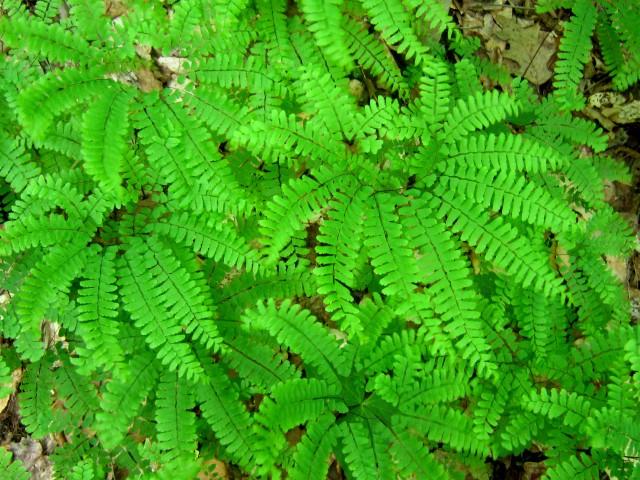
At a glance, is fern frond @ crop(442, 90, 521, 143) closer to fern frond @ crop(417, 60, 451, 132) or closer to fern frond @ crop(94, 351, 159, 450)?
fern frond @ crop(417, 60, 451, 132)

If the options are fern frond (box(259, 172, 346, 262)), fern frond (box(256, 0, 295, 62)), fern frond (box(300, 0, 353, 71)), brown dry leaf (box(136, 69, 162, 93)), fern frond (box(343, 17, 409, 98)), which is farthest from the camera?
brown dry leaf (box(136, 69, 162, 93))

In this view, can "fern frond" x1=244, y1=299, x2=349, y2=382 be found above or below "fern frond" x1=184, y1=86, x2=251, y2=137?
below

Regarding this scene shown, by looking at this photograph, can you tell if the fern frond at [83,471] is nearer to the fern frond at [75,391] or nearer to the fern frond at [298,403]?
the fern frond at [75,391]

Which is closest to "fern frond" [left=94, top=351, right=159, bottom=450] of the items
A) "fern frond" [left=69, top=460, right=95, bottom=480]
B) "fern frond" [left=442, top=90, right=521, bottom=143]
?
"fern frond" [left=69, top=460, right=95, bottom=480]

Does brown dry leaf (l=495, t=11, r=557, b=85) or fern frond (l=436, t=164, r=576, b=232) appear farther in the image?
brown dry leaf (l=495, t=11, r=557, b=85)

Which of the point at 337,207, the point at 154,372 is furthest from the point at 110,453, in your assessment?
the point at 337,207

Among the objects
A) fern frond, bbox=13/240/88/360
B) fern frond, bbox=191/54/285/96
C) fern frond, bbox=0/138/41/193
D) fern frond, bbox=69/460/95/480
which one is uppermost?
fern frond, bbox=191/54/285/96

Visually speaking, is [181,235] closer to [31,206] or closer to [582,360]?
[31,206]

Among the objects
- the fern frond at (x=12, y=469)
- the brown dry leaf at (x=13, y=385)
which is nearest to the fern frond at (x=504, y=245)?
the fern frond at (x=12, y=469)

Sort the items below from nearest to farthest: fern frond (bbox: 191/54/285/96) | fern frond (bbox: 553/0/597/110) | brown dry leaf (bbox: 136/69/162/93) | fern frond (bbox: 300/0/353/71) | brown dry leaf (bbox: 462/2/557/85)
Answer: fern frond (bbox: 300/0/353/71) < fern frond (bbox: 191/54/285/96) < brown dry leaf (bbox: 136/69/162/93) < fern frond (bbox: 553/0/597/110) < brown dry leaf (bbox: 462/2/557/85)
